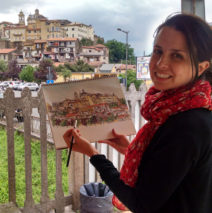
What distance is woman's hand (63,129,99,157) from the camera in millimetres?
889

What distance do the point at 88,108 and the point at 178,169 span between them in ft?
1.68

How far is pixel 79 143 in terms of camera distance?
0.93 metres

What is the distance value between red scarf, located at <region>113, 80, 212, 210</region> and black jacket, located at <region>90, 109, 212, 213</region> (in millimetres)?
21

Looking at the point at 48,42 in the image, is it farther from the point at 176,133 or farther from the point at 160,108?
the point at 176,133

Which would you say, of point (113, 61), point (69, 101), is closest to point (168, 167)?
point (69, 101)

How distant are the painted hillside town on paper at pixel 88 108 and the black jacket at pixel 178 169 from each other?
1.26 feet

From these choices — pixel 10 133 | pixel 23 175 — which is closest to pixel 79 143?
pixel 10 133

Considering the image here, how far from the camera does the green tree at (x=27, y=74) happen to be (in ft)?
8.35

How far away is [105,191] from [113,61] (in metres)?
1.77

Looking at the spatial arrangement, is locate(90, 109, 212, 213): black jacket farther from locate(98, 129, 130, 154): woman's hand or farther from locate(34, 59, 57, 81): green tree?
locate(34, 59, 57, 81): green tree

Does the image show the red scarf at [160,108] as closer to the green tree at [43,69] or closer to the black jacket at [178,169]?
the black jacket at [178,169]

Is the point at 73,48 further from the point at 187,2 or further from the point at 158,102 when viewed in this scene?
the point at 158,102

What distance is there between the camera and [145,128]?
768mm

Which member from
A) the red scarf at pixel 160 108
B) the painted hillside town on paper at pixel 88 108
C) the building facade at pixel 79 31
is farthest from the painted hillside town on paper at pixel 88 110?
the building facade at pixel 79 31
